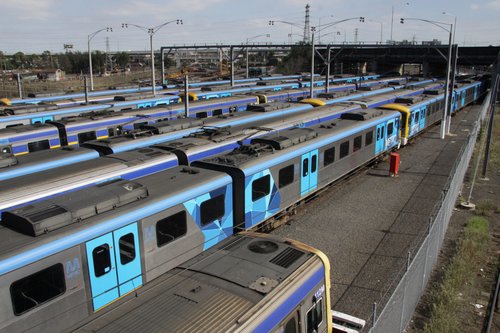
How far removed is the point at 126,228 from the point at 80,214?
93 cm

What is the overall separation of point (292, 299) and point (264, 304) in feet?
1.85

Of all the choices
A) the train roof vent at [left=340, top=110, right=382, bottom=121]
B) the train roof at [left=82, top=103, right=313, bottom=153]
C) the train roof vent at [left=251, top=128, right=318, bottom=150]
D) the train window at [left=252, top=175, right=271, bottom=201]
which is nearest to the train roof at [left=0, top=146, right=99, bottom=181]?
the train roof at [left=82, top=103, right=313, bottom=153]

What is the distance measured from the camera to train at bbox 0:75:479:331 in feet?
23.0

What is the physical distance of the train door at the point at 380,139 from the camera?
70.5 ft

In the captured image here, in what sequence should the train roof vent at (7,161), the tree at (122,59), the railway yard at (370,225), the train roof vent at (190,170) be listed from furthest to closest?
the tree at (122,59)
the train roof vent at (7,161)
the train roof vent at (190,170)
the railway yard at (370,225)

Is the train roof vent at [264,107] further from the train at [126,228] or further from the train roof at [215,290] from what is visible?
the train roof at [215,290]

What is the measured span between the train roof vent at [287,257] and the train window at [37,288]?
3.80m

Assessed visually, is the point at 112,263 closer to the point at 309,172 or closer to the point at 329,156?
the point at 309,172

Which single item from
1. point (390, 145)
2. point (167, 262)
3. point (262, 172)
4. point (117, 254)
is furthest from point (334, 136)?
point (117, 254)

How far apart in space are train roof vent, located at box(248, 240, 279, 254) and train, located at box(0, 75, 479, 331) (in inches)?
30.3

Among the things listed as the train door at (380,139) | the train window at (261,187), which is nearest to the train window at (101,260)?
the train window at (261,187)

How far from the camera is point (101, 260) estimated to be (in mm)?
8055

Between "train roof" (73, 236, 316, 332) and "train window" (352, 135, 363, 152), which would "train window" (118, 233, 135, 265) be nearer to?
"train roof" (73, 236, 316, 332)

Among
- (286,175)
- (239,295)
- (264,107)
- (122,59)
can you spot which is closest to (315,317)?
(239,295)
